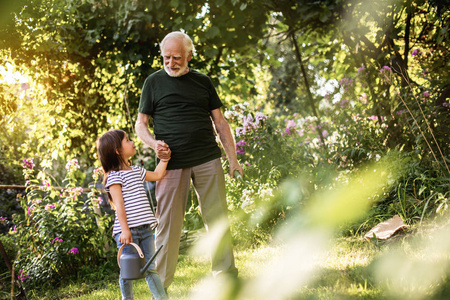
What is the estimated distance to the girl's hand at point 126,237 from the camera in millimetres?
2271

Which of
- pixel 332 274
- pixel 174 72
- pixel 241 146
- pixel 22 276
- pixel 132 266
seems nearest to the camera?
pixel 132 266

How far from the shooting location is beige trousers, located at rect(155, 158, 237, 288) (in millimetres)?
2691

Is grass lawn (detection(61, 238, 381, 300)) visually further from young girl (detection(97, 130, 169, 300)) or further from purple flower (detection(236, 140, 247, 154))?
purple flower (detection(236, 140, 247, 154))

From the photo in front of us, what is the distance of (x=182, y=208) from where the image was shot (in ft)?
9.04

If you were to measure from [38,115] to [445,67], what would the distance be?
186 inches

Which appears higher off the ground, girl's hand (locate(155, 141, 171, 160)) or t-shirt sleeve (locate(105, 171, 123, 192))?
girl's hand (locate(155, 141, 171, 160))

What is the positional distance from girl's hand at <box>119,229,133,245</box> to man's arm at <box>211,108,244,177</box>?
2.78ft

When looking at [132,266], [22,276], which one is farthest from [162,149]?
[22,276]

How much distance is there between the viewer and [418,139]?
11.1 ft

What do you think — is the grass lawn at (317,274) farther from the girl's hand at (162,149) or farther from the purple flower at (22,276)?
the girl's hand at (162,149)

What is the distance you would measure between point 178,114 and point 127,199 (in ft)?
2.02

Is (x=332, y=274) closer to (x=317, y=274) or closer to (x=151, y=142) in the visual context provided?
(x=317, y=274)

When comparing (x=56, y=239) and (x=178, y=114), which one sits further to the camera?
(x=56, y=239)

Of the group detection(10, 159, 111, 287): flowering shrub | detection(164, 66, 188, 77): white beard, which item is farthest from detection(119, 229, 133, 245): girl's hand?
detection(10, 159, 111, 287): flowering shrub
